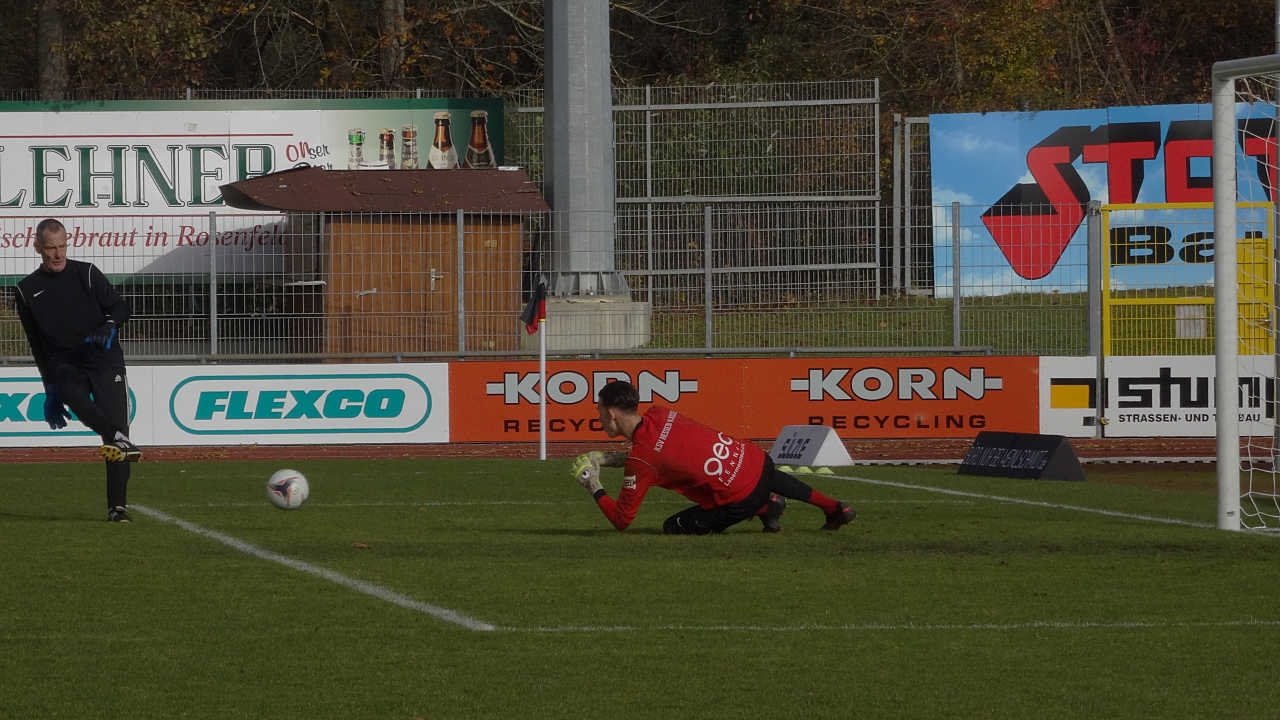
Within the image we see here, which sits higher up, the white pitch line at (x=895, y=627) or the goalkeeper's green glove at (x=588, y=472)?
the goalkeeper's green glove at (x=588, y=472)

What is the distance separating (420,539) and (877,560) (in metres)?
2.72

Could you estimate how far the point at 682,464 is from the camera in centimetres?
976

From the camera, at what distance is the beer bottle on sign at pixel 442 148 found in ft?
90.9

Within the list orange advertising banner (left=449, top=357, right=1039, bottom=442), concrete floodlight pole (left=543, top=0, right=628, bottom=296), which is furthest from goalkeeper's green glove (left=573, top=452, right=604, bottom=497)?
concrete floodlight pole (left=543, top=0, right=628, bottom=296)

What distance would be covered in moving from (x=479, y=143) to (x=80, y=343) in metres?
17.5

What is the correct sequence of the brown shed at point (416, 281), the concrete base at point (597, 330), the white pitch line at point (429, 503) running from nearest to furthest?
the white pitch line at point (429, 503)
the brown shed at point (416, 281)
the concrete base at point (597, 330)

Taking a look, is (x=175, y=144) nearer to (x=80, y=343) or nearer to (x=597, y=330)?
(x=597, y=330)

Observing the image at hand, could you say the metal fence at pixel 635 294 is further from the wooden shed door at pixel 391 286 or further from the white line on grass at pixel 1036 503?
the white line on grass at pixel 1036 503

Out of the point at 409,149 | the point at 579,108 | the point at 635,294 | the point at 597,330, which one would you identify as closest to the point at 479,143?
the point at 409,149

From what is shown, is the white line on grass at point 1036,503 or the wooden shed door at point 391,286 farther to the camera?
the wooden shed door at point 391,286

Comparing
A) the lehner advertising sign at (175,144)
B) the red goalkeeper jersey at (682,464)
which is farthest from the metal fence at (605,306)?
the red goalkeeper jersey at (682,464)

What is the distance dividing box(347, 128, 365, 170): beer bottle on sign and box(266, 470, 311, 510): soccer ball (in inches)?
593

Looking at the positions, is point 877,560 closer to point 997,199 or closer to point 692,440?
point 692,440

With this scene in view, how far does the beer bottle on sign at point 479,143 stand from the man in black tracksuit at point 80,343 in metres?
17.1
